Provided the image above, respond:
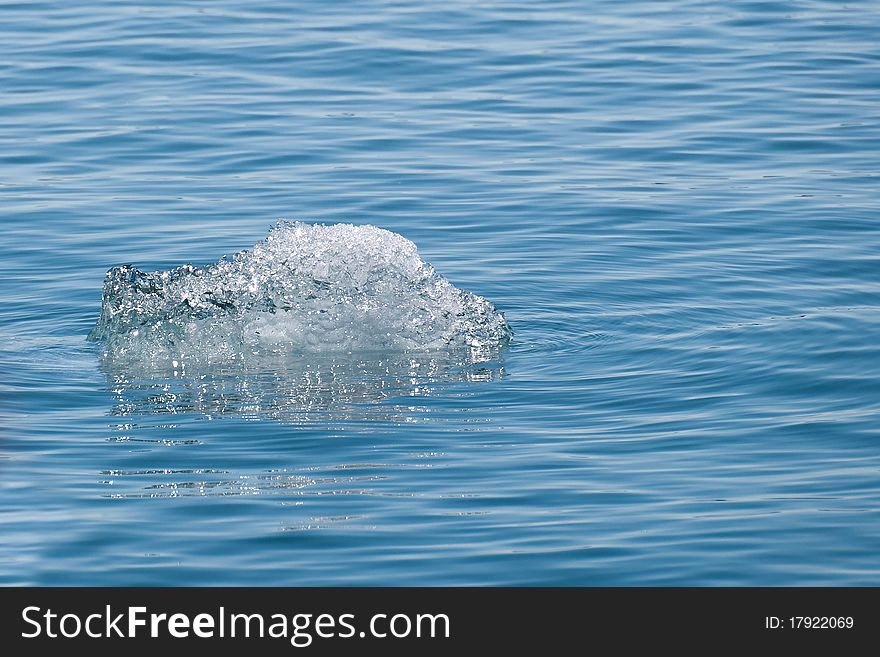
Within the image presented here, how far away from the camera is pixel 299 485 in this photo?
9102mm

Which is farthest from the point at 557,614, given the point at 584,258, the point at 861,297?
the point at 584,258

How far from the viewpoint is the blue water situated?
8.38 metres

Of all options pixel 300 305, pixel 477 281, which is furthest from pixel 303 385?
pixel 477 281

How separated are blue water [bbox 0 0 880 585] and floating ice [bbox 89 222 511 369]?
0.40 meters

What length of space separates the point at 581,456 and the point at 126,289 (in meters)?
4.11

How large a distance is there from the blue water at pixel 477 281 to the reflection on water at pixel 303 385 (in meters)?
0.04

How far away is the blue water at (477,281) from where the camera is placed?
8383mm

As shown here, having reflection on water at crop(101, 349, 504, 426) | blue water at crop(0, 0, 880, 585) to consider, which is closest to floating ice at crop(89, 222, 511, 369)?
reflection on water at crop(101, 349, 504, 426)

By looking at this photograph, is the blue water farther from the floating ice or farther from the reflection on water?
the floating ice

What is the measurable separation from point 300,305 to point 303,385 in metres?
1.24

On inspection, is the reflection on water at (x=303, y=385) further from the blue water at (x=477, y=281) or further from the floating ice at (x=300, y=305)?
the floating ice at (x=300, y=305)

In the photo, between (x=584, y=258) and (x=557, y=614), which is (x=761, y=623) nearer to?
(x=557, y=614)

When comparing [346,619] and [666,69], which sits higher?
[666,69]

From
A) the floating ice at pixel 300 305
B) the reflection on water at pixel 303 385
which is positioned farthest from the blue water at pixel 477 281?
the floating ice at pixel 300 305
